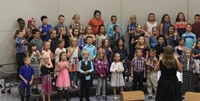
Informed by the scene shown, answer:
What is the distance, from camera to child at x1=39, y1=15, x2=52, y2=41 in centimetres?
1297

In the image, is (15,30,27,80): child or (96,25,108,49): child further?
(96,25,108,49): child

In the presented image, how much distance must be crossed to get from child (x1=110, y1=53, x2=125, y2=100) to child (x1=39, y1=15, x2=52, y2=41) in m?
2.46

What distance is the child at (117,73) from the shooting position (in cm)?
1184

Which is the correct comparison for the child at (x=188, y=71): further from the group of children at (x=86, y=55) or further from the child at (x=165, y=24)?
the child at (x=165, y=24)

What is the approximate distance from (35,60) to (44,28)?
187cm

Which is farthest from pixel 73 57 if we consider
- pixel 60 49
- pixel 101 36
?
pixel 101 36

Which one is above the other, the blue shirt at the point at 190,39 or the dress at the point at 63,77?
the blue shirt at the point at 190,39

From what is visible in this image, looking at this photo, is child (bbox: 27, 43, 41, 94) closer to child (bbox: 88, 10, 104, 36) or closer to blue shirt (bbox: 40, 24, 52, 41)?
blue shirt (bbox: 40, 24, 52, 41)

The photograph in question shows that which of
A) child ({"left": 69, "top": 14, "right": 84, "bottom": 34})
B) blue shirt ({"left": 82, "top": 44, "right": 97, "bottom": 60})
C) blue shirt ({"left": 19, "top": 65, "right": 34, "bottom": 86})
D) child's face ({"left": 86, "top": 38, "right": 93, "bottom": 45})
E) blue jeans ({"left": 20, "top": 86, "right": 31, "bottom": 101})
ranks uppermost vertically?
child ({"left": 69, "top": 14, "right": 84, "bottom": 34})

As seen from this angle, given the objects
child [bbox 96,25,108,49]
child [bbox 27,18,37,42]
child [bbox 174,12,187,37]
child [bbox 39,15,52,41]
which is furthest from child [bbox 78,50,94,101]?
child [bbox 174,12,187,37]

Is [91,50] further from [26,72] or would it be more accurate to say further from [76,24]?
[26,72]

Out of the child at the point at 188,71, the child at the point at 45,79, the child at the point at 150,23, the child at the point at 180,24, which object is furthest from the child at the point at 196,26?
the child at the point at 45,79

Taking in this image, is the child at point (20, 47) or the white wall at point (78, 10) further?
the white wall at point (78, 10)

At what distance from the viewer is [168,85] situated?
9289 mm
